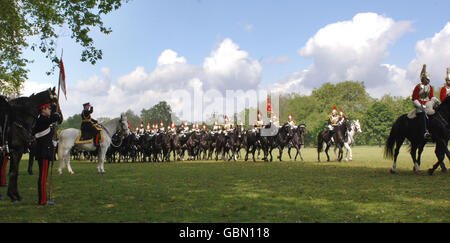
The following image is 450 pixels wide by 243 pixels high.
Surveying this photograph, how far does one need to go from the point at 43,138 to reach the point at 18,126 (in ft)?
3.09

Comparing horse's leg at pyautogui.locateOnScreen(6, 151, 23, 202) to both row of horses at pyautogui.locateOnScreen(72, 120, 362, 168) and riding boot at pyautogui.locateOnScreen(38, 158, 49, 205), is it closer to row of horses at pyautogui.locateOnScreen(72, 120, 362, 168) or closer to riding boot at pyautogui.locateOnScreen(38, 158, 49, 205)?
riding boot at pyautogui.locateOnScreen(38, 158, 49, 205)

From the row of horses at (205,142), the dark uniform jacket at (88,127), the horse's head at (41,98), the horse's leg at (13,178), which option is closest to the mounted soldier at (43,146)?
the horse's head at (41,98)

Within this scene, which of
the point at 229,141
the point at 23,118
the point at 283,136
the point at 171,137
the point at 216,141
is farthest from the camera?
the point at 216,141

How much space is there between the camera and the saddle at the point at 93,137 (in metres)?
16.0

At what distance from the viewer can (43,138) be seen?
789 cm

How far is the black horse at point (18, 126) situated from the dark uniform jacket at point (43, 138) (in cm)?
40

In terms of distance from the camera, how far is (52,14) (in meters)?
20.5

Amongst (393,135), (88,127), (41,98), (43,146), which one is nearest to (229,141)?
(88,127)

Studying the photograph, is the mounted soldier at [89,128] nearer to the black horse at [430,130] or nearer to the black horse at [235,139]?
the black horse at [430,130]

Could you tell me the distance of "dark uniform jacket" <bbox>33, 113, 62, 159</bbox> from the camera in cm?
785

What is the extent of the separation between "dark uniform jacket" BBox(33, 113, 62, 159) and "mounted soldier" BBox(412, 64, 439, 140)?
11761 mm

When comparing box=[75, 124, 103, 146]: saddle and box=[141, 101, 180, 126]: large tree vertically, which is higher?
box=[141, 101, 180, 126]: large tree

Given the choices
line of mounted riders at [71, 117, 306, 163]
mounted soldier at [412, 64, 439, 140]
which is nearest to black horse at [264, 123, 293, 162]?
line of mounted riders at [71, 117, 306, 163]

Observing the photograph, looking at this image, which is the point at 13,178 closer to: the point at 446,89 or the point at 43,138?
the point at 43,138
